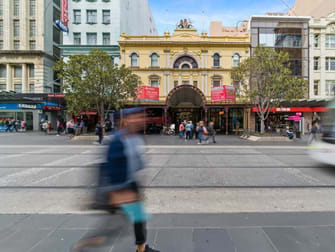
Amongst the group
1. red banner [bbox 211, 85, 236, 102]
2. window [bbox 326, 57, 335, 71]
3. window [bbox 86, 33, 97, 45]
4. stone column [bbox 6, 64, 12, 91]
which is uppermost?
→ window [bbox 86, 33, 97, 45]

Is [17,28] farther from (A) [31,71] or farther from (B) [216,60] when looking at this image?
(B) [216,60]

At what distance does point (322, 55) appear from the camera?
1096 inches

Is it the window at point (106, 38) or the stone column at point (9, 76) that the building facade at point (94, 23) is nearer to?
the window at point (106, 38)

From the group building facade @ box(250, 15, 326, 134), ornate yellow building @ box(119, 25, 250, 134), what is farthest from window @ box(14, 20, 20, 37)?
building facade @ box(250, 15, 326, 134)

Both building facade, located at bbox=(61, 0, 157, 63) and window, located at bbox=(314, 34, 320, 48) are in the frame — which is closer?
window, located at bbox=(314, 34, 320, 48)

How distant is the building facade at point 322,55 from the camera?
2775 cm

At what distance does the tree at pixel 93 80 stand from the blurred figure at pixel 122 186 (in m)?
15.6

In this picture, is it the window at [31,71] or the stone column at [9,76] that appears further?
the window at [31,71]

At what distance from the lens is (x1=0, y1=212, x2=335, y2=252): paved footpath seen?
271cm

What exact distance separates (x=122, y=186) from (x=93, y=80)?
16165mm

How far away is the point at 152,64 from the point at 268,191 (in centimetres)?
2563

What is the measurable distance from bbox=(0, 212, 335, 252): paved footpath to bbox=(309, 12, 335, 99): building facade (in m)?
31.4

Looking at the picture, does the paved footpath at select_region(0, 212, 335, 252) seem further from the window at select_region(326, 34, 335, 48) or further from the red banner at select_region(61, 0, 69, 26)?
the window at select_region(326, 34, 335, 48)

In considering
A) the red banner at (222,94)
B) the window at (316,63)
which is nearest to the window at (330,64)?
the window at (316,63)
